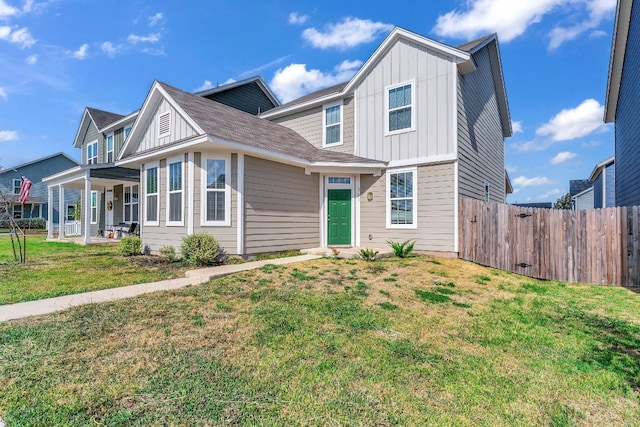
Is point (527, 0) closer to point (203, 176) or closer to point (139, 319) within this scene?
point (203, 176)

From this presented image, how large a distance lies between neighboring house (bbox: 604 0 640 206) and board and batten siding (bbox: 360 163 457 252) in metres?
6.40

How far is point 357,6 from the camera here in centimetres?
1163

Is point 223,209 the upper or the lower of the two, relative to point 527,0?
lower

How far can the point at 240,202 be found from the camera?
907cm

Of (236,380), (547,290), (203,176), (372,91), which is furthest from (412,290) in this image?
(372,91)

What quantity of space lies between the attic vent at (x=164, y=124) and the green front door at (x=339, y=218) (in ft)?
18.6

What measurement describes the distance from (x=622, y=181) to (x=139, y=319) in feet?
56.8

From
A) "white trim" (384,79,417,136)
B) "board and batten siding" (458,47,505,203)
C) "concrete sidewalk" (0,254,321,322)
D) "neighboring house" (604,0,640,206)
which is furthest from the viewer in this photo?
"neighboring house" (604,0,640,206)

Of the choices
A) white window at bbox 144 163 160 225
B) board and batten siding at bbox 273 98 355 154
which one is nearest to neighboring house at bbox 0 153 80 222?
Answer: white window at bbox 144 163 160 225

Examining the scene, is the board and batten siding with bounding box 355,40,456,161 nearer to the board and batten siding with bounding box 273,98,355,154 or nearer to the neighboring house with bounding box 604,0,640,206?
the board and batten siding with bounding box 273,98,355,154

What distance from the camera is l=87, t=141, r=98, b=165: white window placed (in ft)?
65.1

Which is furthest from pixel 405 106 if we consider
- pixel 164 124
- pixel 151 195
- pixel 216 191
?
pixel 151 195

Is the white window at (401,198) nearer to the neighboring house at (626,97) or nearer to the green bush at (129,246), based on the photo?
the neighboring house at (626,97)

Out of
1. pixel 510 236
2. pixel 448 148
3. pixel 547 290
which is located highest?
pixel 448 148
